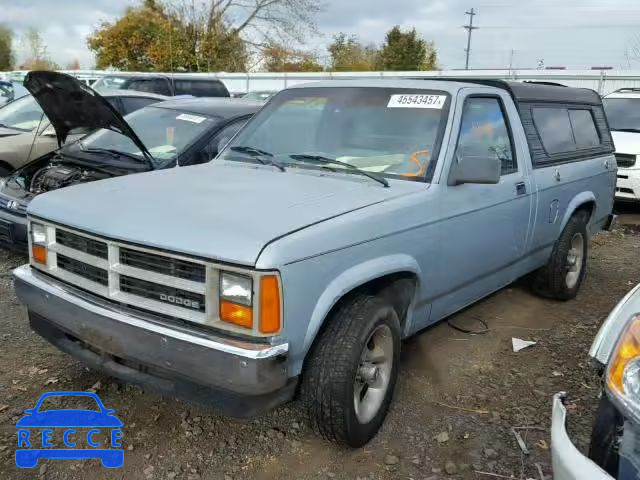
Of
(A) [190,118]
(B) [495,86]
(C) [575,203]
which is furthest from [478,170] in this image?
(A) [190,118]

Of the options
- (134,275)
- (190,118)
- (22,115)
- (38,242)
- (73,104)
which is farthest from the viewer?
(22,115)

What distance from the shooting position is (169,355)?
8.30 feet

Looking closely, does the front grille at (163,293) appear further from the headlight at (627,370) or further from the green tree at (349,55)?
the green tree at (349,55)

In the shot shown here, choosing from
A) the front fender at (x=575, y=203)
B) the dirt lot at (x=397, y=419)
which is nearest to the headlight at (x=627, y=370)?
the dirt lot at (x=397, y=419)

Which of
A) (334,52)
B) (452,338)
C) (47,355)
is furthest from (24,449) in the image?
(334,52)

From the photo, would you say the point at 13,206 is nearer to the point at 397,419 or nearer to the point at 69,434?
the point at 69,434

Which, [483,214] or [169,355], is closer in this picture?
[169,355]

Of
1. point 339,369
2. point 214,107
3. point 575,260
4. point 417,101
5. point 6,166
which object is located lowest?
point 575,260

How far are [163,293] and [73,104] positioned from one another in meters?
3.26

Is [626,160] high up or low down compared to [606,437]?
up

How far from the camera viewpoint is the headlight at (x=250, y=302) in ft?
7.83

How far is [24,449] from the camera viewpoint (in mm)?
2926

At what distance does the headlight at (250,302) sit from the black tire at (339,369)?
40 cm

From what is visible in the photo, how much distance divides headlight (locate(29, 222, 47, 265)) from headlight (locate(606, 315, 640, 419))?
269cm
